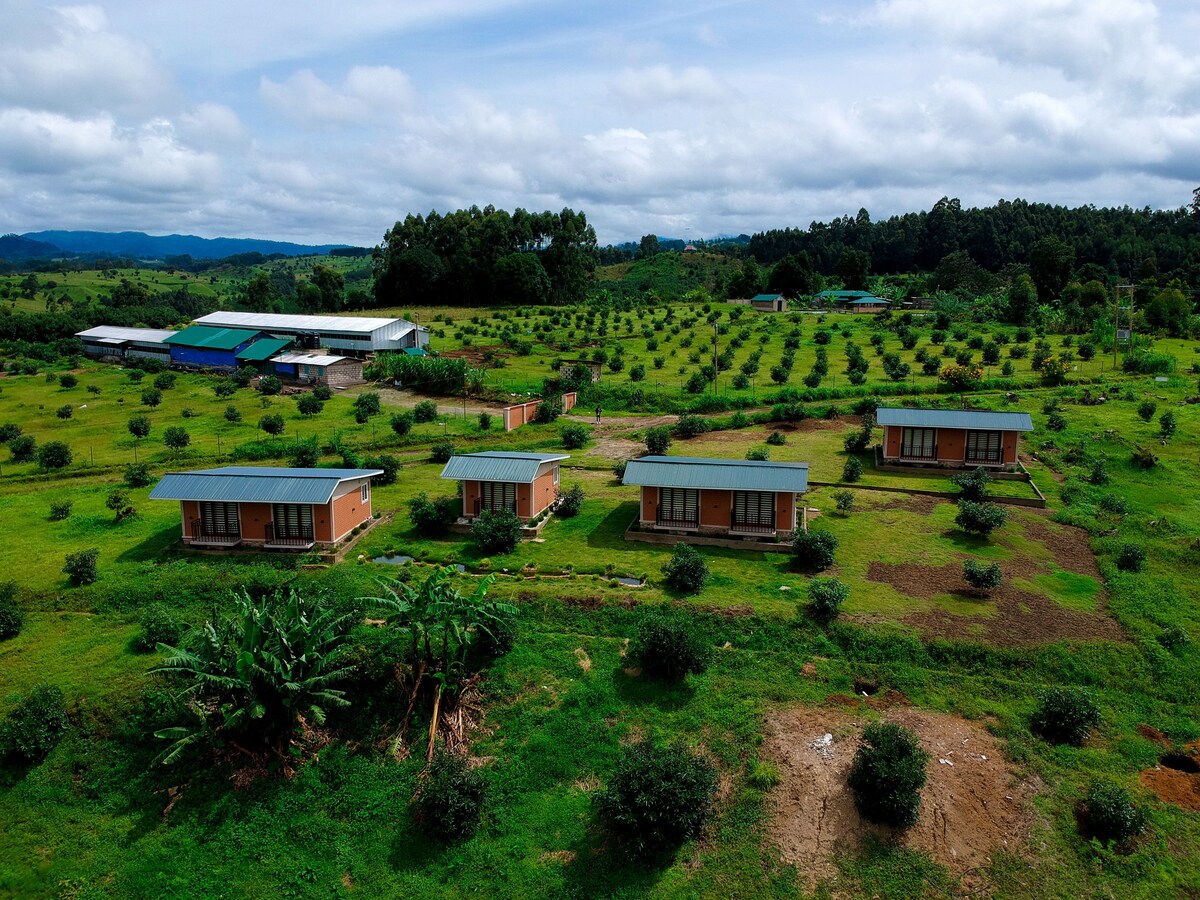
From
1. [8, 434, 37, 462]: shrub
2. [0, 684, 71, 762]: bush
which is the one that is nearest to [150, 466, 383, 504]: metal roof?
[0, 684, 71, 762]: bush

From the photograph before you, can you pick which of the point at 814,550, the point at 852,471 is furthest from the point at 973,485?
the point at 814,550

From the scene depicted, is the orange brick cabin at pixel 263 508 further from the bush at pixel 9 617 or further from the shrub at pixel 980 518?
the shrub at pixel 980 518

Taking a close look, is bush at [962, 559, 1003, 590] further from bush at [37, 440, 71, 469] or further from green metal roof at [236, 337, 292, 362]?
green metal roof at [236, 337, 292, 362]

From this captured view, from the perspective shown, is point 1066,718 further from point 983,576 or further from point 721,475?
point 721,475

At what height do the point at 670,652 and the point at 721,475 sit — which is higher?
the point at 721,475

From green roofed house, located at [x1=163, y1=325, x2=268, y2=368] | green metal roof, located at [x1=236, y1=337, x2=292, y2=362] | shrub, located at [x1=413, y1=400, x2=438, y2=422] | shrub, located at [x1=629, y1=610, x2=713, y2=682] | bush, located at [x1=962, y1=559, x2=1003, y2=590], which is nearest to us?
shrub, located at [x1=629, y1=610, x2=713, y2=682]

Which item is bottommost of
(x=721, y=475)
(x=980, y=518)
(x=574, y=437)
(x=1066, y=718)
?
(x=1066, y=718)

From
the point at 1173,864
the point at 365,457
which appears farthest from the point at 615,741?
the point at 365,457

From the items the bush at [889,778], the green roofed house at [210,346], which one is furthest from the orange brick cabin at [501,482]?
the green roofed house at [210,346]
